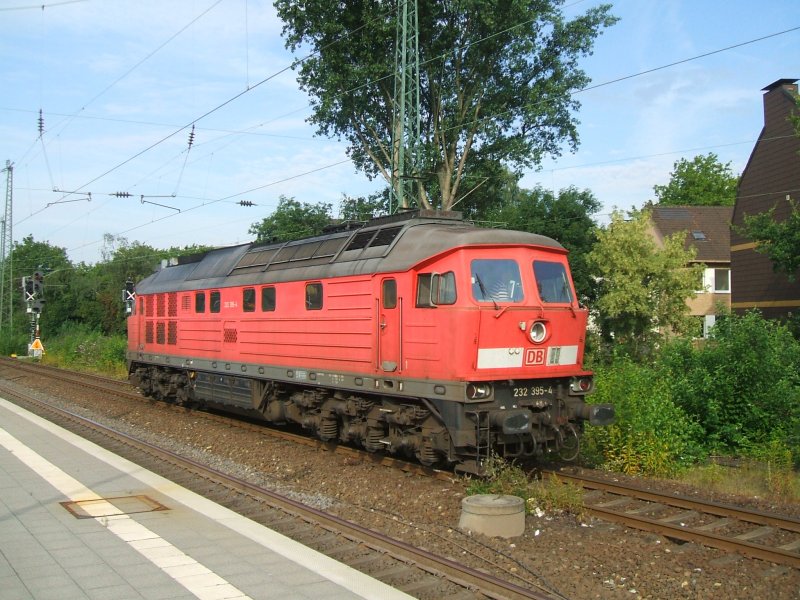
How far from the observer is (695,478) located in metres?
11.1

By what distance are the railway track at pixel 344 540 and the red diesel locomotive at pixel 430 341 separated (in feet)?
7.06

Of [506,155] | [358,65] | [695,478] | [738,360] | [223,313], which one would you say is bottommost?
[695,478]

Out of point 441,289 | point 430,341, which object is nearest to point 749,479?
point 430,341

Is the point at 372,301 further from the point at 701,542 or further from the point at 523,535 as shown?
the point at 701,542

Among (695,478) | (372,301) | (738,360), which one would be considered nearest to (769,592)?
(695,478)

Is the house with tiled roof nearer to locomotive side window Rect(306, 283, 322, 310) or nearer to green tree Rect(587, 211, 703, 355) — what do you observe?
green tree Rect(587, 211, 703, 355)

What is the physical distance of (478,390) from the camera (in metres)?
9.52

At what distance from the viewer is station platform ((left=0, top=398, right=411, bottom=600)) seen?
5887 mm

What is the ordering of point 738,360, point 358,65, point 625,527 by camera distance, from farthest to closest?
point 358,65, point 738,360, point 625,527

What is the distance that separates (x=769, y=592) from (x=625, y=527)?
2041 millimetres

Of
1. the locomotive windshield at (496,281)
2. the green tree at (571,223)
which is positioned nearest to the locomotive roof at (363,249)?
the locomotive windshield at (496,281)

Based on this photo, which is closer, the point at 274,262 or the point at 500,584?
the point at 500,584

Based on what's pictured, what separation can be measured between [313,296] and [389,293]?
7.30ft

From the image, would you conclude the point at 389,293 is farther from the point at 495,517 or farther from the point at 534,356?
the point at 495,517
